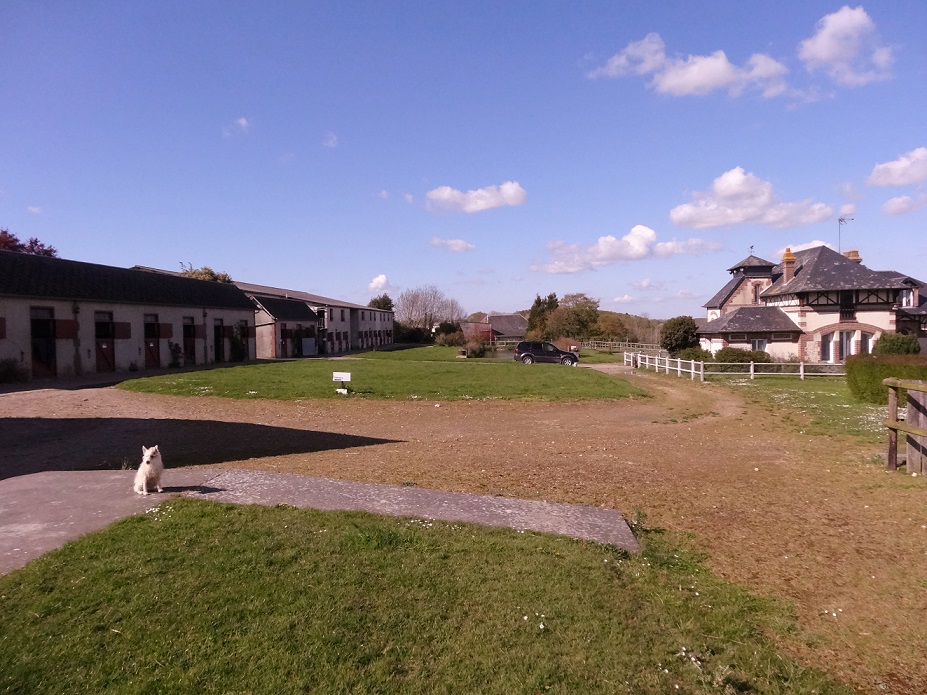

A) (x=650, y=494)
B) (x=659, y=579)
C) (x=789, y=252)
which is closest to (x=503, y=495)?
(x=650, y=494)

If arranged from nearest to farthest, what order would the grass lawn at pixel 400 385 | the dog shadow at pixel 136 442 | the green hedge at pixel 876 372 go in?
the dog shadow at pixel 136 442, the green hedge at pixel 876 372, the grass lawn at pixel 400 385

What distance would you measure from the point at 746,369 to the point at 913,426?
79.7 ft

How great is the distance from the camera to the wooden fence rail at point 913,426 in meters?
8.20

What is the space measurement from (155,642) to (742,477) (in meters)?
8.52

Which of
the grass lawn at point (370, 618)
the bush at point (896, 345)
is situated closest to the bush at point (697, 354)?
the bush at point (896, 345)

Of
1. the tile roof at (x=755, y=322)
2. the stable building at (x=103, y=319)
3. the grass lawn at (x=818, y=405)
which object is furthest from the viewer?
the tile roof at (x=755, y=322)

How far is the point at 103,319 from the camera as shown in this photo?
27328 mm

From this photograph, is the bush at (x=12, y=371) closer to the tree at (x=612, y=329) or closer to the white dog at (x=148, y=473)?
the white dog at (x=148, y=473)

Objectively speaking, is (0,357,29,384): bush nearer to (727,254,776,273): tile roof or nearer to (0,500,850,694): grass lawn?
(0,500,850,694): grass lawn

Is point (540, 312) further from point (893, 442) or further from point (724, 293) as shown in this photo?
point (893, 442)

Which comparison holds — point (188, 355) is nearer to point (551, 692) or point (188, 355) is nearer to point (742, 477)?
point (742, 477)

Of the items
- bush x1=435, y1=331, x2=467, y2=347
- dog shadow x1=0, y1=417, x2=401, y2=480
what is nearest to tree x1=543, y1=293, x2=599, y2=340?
bush x1=435, y1=331, x2=467, y2=347

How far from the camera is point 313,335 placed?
49.1m

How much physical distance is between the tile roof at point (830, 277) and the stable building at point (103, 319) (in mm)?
39865
